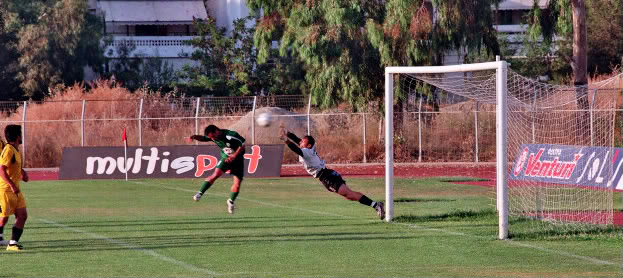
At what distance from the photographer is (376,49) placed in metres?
38.4

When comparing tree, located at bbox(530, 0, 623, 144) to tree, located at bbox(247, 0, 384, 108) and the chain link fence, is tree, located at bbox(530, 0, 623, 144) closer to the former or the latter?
the chain link fence

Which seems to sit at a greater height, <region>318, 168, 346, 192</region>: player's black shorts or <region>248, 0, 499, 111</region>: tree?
<region>248, 0, 499, 111</region>: tree

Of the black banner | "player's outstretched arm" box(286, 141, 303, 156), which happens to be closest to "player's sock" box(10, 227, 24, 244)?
"player's outstretched arm" box(286, 141, 303, 156)

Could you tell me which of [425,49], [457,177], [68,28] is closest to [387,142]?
[457,177]

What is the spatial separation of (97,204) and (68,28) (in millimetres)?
34777

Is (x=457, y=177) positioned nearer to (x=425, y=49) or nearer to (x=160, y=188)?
(x=425, y=49)

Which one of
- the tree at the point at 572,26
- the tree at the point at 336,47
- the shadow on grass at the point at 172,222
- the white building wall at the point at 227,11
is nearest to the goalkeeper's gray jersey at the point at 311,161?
the shadow on grass at the point at 172,222

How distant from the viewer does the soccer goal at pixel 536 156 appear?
17.6 meters

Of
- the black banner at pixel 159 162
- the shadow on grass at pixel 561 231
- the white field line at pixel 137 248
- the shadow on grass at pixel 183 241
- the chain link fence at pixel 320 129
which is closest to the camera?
the white field line at pixel 137 248

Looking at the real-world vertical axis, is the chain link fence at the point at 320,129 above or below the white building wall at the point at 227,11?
below

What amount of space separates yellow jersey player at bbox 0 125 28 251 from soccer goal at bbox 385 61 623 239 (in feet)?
21.5

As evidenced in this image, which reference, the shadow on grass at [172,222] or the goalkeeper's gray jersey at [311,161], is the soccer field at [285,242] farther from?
the goalkeeper's gray jersey at [311,161]

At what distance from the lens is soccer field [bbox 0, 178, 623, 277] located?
13.0 meters

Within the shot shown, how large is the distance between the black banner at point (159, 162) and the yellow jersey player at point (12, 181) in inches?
686
